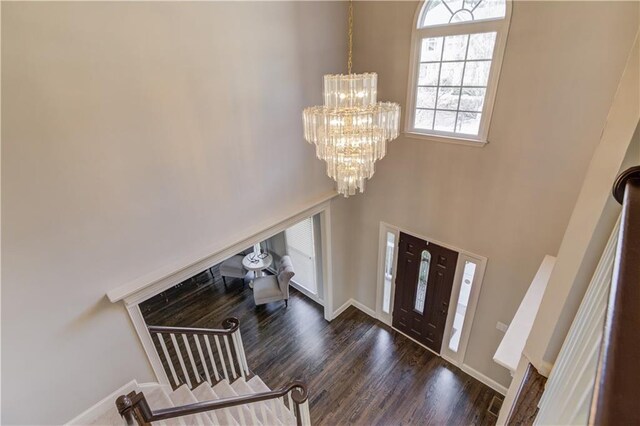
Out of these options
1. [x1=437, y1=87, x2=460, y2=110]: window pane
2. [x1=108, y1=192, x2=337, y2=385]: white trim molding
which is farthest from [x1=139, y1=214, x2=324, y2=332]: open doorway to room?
[x1=437, y1=87, x2=460, y2=110]: window pane

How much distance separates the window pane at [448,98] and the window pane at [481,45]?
0.39m

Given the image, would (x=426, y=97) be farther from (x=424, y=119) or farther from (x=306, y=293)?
(x=306, y=293)

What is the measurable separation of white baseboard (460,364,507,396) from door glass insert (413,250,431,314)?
101 cm

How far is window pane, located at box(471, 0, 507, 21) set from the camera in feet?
10.0

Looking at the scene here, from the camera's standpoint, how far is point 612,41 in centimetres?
254

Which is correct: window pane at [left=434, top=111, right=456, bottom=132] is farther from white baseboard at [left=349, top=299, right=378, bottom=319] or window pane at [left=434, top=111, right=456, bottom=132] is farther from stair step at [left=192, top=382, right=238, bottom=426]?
stair step at [left=192, top=382, right=238, bottom=426]

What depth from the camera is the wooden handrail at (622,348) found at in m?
0.40

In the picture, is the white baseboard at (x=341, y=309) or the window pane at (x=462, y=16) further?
the white baseboard at (x=341, y=309)

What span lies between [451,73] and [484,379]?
14.1 ft

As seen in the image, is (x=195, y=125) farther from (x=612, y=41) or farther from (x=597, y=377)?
(x=612, y=41)

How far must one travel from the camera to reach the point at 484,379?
4531 mm

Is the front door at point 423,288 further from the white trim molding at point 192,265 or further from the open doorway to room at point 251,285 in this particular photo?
the white trim molding at point 192,265

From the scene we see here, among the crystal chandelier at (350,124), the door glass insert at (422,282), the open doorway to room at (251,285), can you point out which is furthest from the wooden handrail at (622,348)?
the open doorway to room at (251,285)

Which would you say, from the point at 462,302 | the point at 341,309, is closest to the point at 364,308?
the point at 341,309
